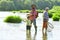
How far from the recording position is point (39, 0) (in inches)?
5458

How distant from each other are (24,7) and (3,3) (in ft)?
41.4

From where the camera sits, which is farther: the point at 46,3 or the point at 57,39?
the point at 46,3

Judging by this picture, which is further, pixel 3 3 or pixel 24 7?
pixel 24 7

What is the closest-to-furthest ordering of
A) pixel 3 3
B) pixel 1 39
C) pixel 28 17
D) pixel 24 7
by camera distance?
pixel 1 39 → pixel 28 17 → pixel 3 3 → pixel 24 7

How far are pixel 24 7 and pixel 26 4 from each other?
5.97 ft

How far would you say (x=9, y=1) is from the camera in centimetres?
12612

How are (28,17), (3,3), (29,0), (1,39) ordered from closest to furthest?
(1,39), (28,17), (3,3), (29,0)

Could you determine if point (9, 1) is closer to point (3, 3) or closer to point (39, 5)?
point (3, 3)

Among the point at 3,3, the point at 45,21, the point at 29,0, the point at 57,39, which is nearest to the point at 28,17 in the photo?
the point at 45,21

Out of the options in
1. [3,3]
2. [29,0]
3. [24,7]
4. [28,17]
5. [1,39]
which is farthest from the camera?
[29,0]

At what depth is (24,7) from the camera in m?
131

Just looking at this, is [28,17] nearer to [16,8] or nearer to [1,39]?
[1,39]

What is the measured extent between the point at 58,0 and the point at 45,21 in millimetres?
118623

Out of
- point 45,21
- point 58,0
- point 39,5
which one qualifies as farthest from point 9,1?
point 45,21
